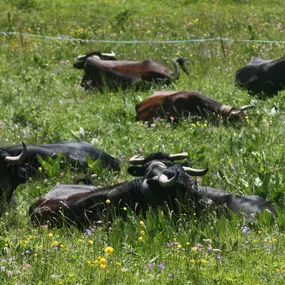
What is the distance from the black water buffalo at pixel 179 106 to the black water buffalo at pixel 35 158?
5.92ft

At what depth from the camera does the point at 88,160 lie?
8961 millimetres

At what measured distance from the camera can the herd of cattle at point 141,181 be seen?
7.29 m

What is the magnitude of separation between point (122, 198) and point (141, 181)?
0.96 feet

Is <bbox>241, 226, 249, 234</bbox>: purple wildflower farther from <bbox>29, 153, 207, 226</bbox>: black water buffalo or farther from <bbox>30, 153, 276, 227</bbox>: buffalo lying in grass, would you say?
<bbox>29, 153, 207, 226</bbox>: black water buffalo

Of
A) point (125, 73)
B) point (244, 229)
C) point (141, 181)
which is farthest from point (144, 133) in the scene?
point (244, 229)

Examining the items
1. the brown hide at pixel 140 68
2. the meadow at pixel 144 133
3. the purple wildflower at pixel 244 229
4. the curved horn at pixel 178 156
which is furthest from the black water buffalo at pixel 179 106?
the purple wildflower at pixel 244 229

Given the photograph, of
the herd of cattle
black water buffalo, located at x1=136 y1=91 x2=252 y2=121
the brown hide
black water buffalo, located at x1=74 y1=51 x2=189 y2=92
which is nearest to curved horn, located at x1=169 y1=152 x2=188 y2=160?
the herd of cattle

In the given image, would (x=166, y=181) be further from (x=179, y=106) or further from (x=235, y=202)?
(x=179, y=106)

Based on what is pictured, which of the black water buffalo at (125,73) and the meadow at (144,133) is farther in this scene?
the black water buffalo at (125,73)

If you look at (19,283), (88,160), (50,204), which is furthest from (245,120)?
(19,283)

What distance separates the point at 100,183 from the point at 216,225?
8.22 feet

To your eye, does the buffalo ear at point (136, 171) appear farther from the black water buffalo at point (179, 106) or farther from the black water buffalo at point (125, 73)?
the black water buffalo at point (125, 73)

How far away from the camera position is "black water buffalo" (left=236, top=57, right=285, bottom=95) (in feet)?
40.8

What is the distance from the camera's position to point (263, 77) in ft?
41.2
